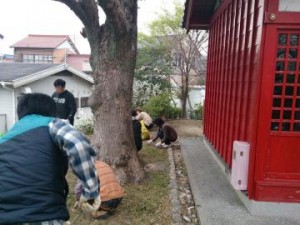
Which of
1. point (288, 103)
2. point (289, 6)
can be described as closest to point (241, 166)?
point (288, 103)

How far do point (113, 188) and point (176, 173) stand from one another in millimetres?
2481

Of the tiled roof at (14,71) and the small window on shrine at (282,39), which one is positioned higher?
the small window on shrine at (282,39)

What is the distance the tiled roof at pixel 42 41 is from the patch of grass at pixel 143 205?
3637 cm

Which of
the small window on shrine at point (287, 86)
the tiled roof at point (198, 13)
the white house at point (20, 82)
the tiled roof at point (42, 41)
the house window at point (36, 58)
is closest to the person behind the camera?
the small window on shrine at point (287, 86)

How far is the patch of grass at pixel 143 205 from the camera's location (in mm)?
4566

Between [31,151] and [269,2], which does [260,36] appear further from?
[31,151]

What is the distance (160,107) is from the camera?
46.6 ft

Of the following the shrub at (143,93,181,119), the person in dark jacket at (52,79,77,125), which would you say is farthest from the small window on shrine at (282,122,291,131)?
the shrub at (143,93,181,119)

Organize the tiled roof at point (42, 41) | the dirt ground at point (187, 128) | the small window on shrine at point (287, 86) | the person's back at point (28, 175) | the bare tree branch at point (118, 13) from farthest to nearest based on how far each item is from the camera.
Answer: the tiled roof at point (42, 41) → the dirt ground at point (187, 128) → the bare tree branch at point (118, 13) → the small window on shrine at point (287, 86) → the person's back at point (28, 175)

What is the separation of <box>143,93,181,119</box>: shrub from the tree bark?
7.96m

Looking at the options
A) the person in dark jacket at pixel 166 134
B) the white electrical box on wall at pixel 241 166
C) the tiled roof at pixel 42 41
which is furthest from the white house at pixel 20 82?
the tiled roof at pixel 42 41

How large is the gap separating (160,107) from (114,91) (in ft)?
27.5

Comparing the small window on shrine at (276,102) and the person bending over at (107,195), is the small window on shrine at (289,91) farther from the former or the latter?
the person bending over at (107,195)

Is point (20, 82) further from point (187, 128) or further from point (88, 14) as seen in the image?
point (88, 14)
